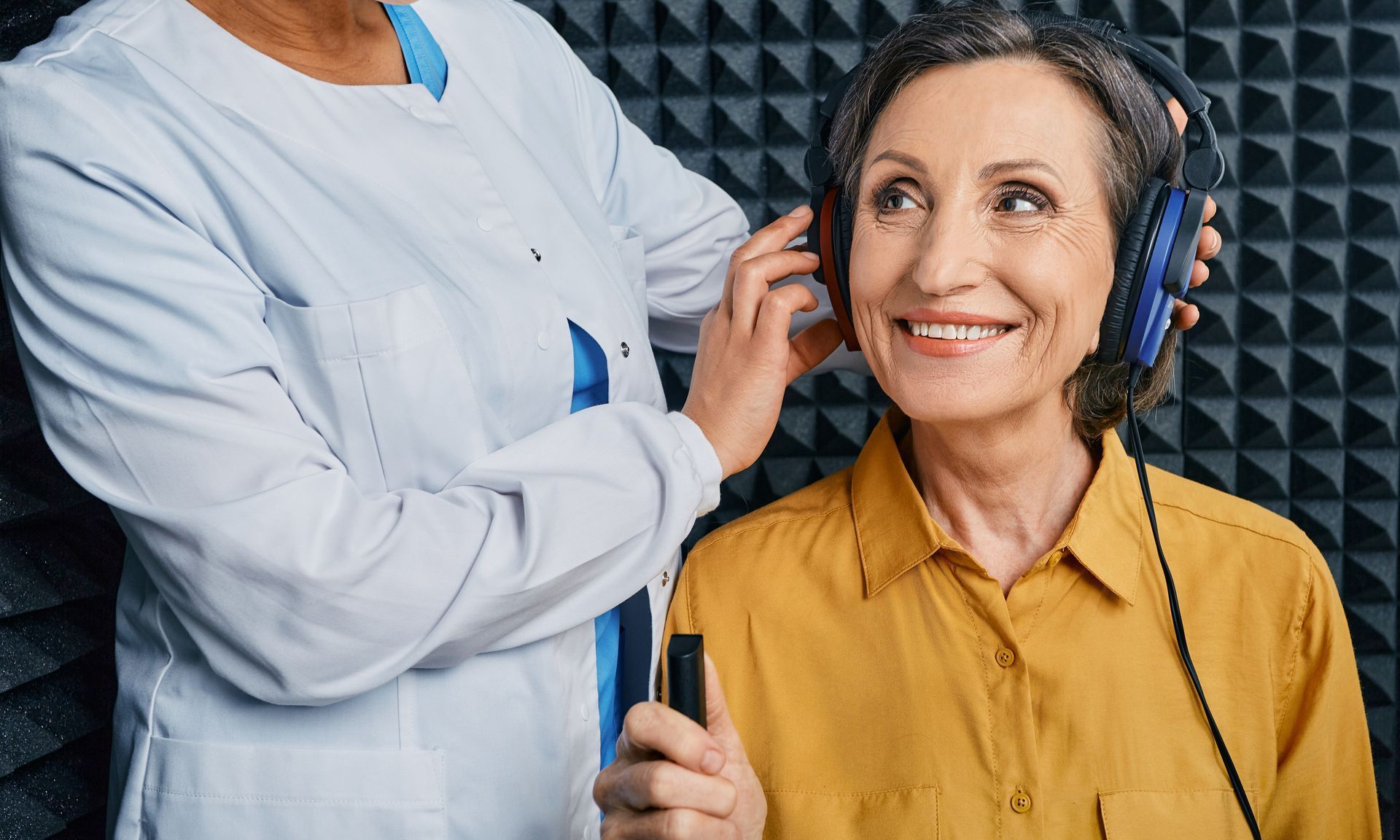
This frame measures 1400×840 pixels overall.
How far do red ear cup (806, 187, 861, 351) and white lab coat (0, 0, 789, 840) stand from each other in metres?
0.24

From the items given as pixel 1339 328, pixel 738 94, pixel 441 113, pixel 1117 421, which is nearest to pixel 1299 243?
pixel 1339 328

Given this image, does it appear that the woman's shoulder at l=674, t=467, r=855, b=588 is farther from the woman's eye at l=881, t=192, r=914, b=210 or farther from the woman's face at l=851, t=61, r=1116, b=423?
the woman's eye at l=881, t=192, r=914, b=210

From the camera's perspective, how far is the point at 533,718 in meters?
1.12

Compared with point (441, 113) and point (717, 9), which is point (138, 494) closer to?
point (441, 113)

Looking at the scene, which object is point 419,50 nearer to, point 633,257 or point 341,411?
point 633,257

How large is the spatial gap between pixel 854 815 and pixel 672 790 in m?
0.48

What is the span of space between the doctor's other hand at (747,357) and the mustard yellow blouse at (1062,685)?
10.8 inches

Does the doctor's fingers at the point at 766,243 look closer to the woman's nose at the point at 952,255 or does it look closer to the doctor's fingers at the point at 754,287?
Answer: the doctor's fingers at the point at 754,287

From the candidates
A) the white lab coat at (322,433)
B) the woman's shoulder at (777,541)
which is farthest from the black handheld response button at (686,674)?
the woman's shoulder at (777,541)

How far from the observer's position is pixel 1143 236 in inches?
46.3

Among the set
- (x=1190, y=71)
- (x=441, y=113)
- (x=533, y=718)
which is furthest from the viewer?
(x=1190, y=71)

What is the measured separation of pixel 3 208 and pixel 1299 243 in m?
1.76

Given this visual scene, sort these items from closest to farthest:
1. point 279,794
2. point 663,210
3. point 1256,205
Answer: point 279,794 < point 663,210 < point 1256,205

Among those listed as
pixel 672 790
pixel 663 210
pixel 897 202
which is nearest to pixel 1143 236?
pixel 897 202
